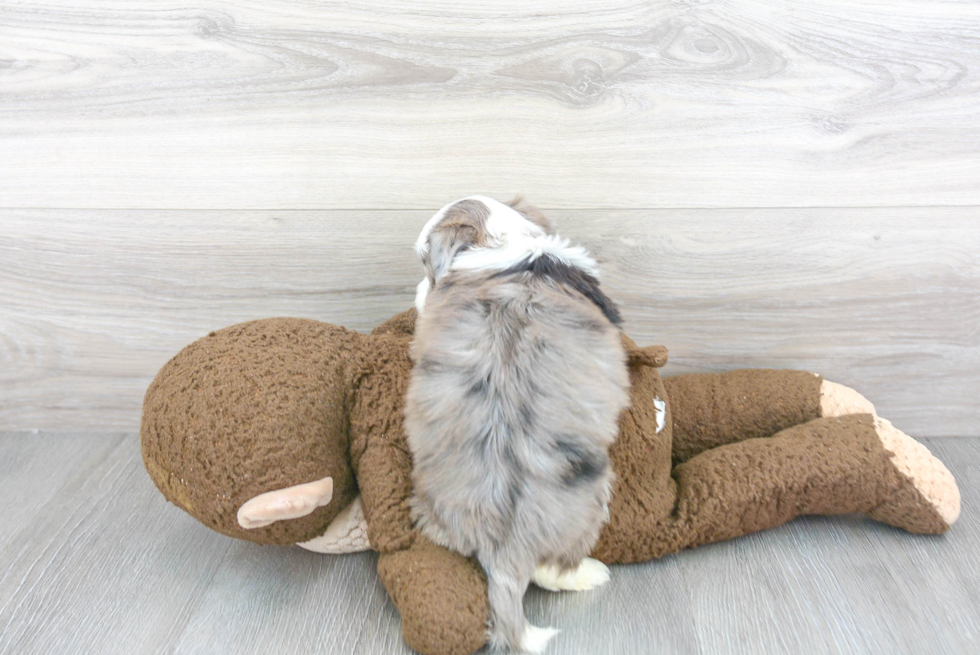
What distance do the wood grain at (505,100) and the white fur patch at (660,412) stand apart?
35 cm

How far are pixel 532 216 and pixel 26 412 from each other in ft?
3.65

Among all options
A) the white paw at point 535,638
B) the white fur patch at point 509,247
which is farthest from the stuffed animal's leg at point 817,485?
the white fur patch at point 509,247

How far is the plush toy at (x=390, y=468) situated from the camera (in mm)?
845

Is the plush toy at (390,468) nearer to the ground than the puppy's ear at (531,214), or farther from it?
nearer to the ground

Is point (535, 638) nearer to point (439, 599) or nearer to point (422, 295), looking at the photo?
point (439, 599)

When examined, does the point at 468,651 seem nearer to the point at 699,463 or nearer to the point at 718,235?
the point at 699,463

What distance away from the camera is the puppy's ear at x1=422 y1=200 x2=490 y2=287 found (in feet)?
2.95

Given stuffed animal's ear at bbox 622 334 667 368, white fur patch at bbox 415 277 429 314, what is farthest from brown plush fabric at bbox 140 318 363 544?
stuffed animal's ear at bbox 622 334 667 368

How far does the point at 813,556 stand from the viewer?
0.97 meters

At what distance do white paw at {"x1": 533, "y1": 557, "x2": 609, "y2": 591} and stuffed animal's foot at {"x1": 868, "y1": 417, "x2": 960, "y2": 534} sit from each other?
16.5 inches

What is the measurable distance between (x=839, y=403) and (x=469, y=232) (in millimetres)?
670

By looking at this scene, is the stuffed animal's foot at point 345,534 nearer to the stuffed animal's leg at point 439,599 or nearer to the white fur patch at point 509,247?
the stuffed animal's leg at point 439,599

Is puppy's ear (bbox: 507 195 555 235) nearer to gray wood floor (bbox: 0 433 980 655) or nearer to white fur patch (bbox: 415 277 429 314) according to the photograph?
white fur patch (bbox: 415 277 429 314)

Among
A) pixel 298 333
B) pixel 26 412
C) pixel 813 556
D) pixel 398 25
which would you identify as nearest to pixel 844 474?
pixel 813 556
